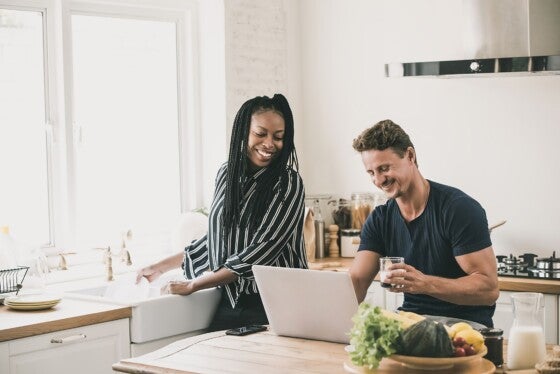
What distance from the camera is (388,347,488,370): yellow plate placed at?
2.30 m

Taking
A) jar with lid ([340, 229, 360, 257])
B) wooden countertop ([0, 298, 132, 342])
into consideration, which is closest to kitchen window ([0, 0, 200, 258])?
wooden countertop ([0, 298, 132, 342])

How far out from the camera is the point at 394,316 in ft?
7.98

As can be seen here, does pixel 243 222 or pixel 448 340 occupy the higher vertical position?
pixel 243 222

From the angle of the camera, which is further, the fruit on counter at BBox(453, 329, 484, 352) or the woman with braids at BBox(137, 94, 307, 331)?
the woman with braids at BBox(137, 94, 307, 331)

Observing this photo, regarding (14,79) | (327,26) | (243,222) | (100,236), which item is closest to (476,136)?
(327,26)

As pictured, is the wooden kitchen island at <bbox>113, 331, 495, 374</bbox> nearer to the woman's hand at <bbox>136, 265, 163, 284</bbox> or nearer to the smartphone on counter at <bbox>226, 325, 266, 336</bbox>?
the smartphone on counter at <bbox>226, 325, 266, 336</bbox>

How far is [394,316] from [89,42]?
2728mm

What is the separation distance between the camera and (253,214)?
3.53 meters

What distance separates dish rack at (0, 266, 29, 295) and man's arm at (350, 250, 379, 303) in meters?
1.41

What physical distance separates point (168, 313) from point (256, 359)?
0.99m

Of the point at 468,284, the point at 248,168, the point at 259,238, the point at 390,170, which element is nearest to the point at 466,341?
the point at 468,284

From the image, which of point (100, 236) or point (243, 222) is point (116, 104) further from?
point (243, 222)

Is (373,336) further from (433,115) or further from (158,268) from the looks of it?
(433,115)

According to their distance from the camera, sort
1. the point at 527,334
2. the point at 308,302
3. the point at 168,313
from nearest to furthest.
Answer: the point at 527,334, the point at 308,302, the point at 168,313
